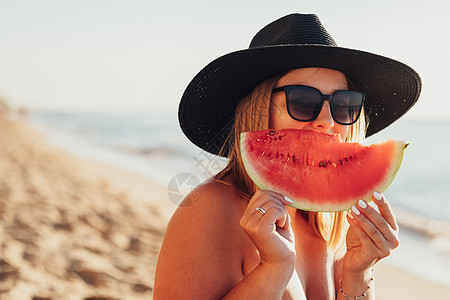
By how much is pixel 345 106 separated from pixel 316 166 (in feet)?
0.88

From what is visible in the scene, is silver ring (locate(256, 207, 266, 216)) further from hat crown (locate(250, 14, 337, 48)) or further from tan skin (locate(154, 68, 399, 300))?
hat crown (locate(250, 14, 337, 48))

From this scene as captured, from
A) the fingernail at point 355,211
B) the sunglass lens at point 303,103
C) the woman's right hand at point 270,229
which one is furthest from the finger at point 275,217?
the sunglass lens at point 303,103

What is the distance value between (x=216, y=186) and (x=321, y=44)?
2.41ft

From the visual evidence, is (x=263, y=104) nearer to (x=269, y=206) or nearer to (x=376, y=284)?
(x=269, y=206)

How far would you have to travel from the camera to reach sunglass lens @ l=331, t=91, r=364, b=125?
5.39 ft

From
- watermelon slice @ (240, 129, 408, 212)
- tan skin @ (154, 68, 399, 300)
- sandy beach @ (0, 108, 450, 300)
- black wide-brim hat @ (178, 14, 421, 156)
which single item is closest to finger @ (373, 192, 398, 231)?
tan skin @ (154, 68, 399, 300)

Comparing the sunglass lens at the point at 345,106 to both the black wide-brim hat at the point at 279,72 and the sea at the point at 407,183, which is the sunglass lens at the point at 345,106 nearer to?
the black wide-brim hat at the point at 279,72

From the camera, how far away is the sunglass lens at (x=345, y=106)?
1.64 m

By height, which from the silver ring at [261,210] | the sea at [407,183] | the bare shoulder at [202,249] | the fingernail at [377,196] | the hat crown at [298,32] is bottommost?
the sea at [407,183]

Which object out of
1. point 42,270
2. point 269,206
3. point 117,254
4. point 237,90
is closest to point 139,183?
point 117,254

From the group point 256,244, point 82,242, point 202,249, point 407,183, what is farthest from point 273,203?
point 407,183

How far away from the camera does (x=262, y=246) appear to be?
1.30 meters

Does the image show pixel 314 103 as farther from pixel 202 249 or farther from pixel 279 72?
pixel 202 249

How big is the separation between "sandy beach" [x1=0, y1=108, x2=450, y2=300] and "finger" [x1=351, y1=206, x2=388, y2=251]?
2326 millimetres
